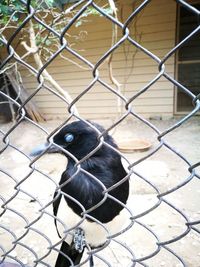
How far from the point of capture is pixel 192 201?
9.41 ft

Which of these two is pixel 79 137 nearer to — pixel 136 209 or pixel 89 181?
pixel 89 181

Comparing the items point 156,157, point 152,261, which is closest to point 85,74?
point 156,157

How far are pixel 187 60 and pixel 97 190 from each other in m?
5.24

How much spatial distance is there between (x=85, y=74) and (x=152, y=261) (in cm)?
532

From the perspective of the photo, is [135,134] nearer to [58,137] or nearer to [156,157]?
[156,157]

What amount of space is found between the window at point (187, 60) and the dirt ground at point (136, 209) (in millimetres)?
716

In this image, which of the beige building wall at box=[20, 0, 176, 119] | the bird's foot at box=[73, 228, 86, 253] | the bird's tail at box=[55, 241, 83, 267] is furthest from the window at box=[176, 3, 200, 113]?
the bird's foot at box=[73, 228, 86, 253]

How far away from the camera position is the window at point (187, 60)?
5742 mm

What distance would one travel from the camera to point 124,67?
6406mm

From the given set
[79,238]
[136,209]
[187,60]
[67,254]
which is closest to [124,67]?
[187,60]

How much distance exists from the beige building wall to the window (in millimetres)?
169

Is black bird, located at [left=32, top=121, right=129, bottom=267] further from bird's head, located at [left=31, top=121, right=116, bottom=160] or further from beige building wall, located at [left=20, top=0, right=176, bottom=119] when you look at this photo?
beige building wall, located at [left=20, top=0, right=176, bottom=119]

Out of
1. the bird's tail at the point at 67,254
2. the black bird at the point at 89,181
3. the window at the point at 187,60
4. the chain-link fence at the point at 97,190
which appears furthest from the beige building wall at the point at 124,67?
the black bird at the point at 89,181

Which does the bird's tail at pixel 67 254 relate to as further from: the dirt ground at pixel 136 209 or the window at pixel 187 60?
the window at pixel 187 60
